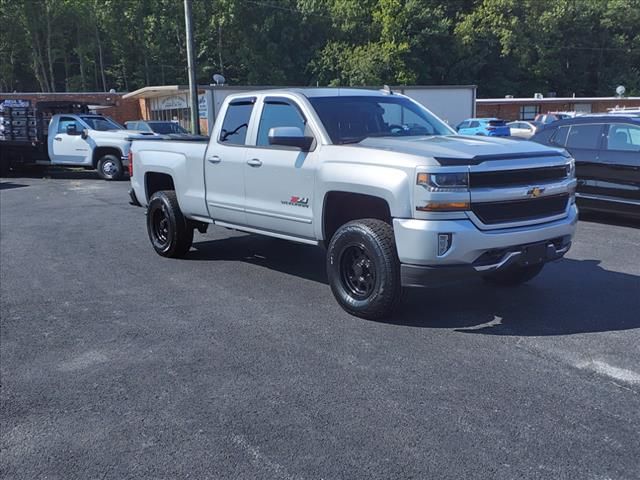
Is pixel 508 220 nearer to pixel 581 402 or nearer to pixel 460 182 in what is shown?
pixel 460 182

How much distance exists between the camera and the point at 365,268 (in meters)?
5.38

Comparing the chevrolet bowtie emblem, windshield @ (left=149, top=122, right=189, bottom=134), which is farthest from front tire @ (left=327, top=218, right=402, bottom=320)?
windshield @ (left=149, top=122, right=189, bottom=134)

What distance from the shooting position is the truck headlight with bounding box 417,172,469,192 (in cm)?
473

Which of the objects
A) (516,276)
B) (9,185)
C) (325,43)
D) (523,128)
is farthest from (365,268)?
(325,43)

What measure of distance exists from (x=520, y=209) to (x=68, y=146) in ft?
52.8

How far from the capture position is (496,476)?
3037mm

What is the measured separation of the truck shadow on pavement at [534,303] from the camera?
204 inches

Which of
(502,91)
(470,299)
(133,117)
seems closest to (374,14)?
(502,91)

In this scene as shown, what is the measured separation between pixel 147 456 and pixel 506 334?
115 inches

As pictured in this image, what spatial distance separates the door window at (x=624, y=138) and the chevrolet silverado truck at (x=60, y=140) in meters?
12.5

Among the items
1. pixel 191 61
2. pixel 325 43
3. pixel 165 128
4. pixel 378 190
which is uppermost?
pixel 325 43

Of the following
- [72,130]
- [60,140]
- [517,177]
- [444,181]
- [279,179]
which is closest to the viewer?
[444,181]

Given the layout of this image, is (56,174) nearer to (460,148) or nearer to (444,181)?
(460,148)

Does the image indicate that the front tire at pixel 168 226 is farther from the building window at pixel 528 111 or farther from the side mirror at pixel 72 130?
the building window at pixel 528 111
